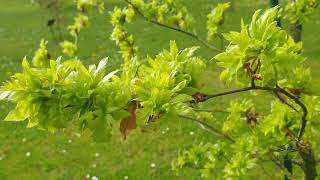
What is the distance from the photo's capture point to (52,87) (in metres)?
1.68

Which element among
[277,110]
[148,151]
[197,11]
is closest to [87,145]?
[148,151]

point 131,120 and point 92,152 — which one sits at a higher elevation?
point 131,120

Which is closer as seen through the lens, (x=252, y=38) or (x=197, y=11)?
(x=252, y=38)

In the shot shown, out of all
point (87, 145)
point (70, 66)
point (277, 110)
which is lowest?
point (87, 145)

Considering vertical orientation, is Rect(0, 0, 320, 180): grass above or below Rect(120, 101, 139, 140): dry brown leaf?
below

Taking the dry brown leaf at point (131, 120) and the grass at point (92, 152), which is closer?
the dry brown leaf at point (131, 120)

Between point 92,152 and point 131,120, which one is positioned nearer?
point 131,120

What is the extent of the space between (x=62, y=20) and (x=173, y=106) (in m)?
20.6

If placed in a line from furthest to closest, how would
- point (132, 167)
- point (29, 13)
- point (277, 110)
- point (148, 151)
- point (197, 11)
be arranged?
point (29, 13) < point (197, 11) < point (148, 151) < point (132, 167) < point (277, 110)

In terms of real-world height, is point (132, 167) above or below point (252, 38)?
below

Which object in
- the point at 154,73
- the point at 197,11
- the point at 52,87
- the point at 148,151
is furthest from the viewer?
the point at 197,11

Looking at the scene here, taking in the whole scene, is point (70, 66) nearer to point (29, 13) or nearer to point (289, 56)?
point (289, 56)

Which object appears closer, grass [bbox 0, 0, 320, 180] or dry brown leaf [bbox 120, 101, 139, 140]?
dry brown leaf [bbox 120, 101, 139, 140]

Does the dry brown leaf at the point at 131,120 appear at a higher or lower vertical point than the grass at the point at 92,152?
higher
